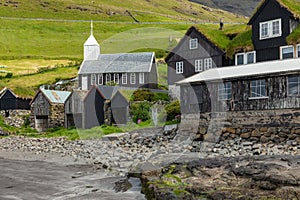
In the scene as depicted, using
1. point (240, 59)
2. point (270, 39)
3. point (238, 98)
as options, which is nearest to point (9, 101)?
point (240, 59)

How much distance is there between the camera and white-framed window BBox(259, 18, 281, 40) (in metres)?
40.3

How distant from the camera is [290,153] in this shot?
1023 inches

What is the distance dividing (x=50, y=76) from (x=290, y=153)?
60900 mm

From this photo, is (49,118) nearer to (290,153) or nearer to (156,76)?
(156,76)

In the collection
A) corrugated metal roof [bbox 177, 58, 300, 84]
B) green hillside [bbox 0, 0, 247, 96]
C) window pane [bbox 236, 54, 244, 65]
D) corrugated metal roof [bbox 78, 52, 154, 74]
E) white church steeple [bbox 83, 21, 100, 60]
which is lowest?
corrugated metal roof [bbox 177, 58, 300, 84]

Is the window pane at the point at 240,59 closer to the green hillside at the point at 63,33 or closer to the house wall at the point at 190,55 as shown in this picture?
the house wall at the point at 190,55

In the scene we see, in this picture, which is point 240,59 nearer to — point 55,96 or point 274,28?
point 274,28

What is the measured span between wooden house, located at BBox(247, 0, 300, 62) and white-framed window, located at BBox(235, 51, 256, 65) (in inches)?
15.7

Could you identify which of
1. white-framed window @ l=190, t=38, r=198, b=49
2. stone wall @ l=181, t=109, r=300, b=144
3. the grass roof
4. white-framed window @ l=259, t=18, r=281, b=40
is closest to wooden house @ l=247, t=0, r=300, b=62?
white-framed window @ l=259, t=18, r=281, b=40

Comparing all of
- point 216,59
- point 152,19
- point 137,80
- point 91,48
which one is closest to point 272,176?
point 216,59

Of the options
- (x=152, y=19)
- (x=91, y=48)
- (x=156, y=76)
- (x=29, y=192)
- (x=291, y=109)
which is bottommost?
(x=29, y=192)

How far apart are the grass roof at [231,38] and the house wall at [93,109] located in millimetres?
→ 12840

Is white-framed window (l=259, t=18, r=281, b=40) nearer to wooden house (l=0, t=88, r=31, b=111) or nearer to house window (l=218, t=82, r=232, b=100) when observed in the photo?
house window (l=218, t=82, r=232, b=100)

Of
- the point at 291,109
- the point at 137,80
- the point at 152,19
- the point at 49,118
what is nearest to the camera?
the point at 291,109
